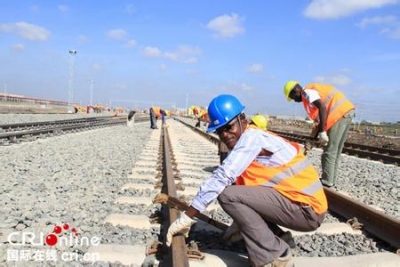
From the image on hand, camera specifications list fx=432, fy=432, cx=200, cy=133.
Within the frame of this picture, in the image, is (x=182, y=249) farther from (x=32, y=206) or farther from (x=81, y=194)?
(x=81, y=194)

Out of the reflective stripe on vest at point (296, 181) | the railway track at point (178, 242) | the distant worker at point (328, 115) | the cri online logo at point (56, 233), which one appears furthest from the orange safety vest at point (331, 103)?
the cri online logo at point (56, 233)

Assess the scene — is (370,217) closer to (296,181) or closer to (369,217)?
(369,217)

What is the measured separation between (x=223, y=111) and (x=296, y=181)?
710 mm

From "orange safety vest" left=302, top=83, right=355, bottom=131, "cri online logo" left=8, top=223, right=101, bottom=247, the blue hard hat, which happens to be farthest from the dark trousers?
"orange safety vest" left=302, top=83, right=355, bottom=131

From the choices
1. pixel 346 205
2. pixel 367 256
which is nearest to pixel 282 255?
pixel 367 256

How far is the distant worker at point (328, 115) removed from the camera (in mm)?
6082

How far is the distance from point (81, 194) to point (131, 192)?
0.64 metres

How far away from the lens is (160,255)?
131 inches

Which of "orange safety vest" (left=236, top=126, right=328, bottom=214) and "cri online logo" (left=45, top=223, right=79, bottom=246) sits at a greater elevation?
"orange safety vest" (left=236, top=126, right=328, bottom=214)

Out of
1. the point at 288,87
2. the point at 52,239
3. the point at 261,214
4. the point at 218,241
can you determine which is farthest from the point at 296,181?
the point at 288,87

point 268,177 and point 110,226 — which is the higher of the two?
point 268,177

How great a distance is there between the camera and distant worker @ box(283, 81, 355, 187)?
239 inches

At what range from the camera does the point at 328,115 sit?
6.29 meters

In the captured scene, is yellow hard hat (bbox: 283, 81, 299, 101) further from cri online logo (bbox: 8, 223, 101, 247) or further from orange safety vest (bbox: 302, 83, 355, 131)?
cri online logo (bbox: 8, 223, 101, 247)
